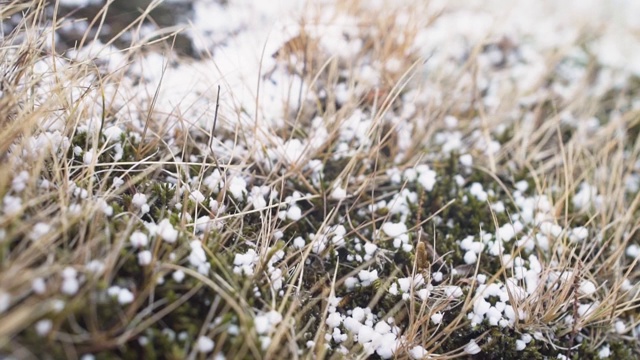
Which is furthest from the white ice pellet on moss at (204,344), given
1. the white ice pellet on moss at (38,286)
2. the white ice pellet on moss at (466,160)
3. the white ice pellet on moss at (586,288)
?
the white ice pellet on moss at (466,160)

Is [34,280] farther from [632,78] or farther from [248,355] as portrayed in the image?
[632,78]

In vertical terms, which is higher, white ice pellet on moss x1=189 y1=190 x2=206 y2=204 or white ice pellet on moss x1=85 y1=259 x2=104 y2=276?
white ice pellet on moss x1=85 y1=259 x2=104 y2=276


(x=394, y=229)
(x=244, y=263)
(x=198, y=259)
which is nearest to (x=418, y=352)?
(x=394, y=229)

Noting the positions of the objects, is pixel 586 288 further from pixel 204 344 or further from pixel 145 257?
pixel 145 257

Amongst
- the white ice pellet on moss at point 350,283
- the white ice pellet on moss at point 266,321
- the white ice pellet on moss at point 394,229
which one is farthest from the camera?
the white ice pellet on moss at point 394,229

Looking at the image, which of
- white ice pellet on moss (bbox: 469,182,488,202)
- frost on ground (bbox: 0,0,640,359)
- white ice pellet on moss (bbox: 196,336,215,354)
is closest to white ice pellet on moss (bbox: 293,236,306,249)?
frost on ground (bbox: 0,0,640,359)

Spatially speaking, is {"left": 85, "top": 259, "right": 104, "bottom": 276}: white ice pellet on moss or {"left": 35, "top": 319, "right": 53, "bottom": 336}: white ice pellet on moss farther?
{"left": 85, "top": 259, "right": 104, "bottom": 276}: white ice pellet on moss

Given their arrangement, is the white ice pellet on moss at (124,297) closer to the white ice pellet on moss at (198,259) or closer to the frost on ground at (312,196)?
the frost on ground at (312,196)

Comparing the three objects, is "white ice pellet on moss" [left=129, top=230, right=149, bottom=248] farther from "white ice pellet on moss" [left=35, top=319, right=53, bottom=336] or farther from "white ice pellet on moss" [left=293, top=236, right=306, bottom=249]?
"white ice pellet on moss" [left=293, top=236, right=306, bottom=249]
